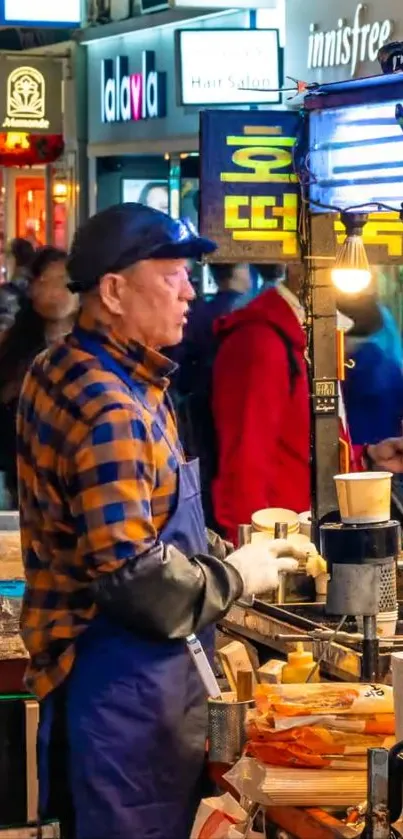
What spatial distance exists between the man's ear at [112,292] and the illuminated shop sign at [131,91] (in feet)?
44.8

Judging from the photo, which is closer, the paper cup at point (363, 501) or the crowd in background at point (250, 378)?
the paper cup at point (363, 501)

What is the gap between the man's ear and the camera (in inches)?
154

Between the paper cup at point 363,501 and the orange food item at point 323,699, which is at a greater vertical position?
the paper cup at point 363,501

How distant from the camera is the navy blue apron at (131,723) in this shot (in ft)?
12.5

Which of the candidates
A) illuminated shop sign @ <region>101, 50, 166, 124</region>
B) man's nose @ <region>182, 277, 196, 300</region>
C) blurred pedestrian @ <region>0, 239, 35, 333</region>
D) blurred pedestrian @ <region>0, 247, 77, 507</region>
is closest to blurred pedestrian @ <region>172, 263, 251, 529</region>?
blurred pedestrian @ <region>0, 247, 77, 507</region>

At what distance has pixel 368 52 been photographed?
35.7ft

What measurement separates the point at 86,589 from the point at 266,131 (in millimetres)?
2983

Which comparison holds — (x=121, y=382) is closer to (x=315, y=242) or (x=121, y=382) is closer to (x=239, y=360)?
(x=315, y=242)

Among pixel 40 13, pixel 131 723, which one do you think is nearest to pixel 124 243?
pixel 131 723

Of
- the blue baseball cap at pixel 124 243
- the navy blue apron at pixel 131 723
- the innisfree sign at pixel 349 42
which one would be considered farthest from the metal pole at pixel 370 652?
the innisfree sign at pixel 349 42

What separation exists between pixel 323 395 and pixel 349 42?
5574 mm

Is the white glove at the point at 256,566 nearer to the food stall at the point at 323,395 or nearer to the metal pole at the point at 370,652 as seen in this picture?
the food stall at the point at 323,395

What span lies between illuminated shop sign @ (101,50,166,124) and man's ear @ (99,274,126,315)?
13656mm

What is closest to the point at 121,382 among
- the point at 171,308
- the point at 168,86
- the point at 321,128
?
the point at 171,308
